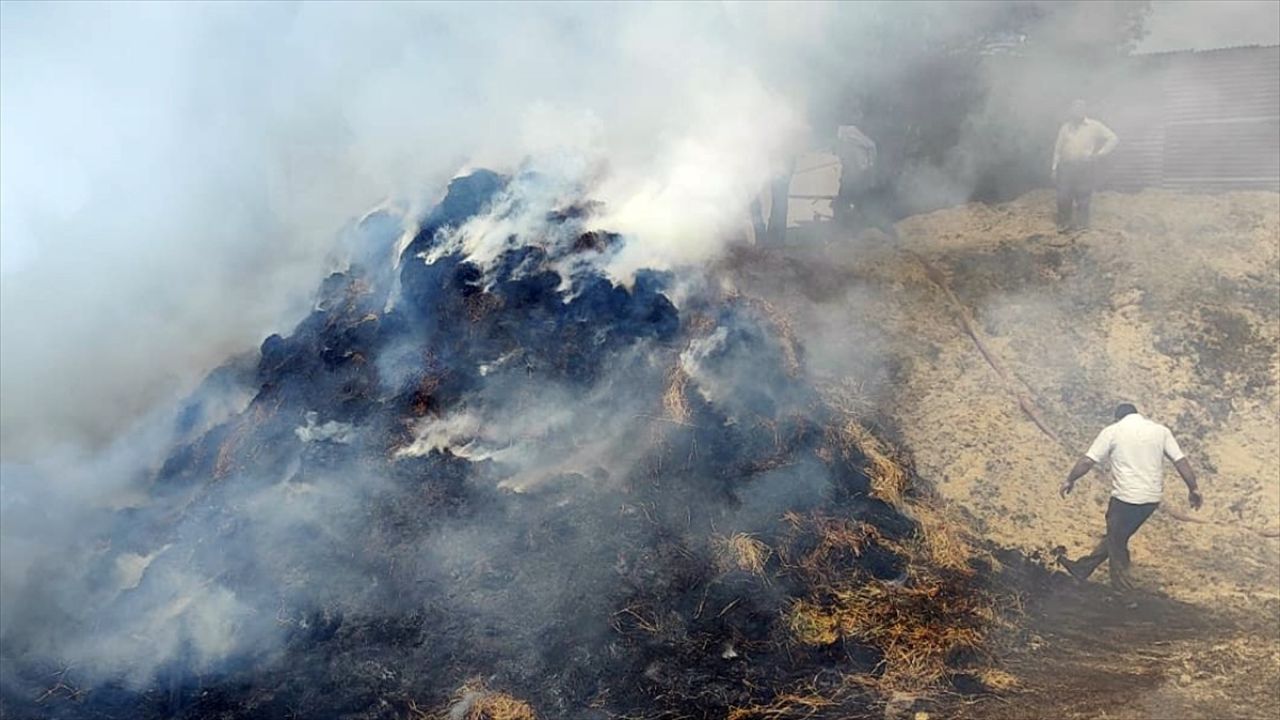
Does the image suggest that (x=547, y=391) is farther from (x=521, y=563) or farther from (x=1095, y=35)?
(x=1095, y=35)

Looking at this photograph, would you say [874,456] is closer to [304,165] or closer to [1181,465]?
[1181,465]

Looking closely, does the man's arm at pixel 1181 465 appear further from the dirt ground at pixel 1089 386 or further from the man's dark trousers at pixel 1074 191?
the man's dark trousers at pixel 1074 191

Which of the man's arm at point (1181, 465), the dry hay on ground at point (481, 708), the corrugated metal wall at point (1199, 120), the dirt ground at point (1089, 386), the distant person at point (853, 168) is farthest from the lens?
the distant person at point (853, 168)

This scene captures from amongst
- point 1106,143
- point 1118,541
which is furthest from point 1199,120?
point 1118,541

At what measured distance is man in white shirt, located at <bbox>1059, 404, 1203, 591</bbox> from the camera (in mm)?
6324

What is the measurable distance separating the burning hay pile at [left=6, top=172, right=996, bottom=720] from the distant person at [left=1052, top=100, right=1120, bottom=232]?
449cm

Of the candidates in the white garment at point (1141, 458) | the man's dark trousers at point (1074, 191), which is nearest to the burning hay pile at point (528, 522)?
the white garment at point (1141, 458)

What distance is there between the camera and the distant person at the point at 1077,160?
990cm

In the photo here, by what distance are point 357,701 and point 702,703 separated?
85.1 inches

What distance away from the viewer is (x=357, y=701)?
18.2 ft

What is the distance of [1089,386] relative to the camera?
853cm

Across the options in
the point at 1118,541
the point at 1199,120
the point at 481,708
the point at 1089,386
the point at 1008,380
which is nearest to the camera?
the point at 481,708

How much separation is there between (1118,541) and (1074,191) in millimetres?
5282

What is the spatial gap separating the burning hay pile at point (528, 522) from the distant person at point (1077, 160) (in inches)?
177
